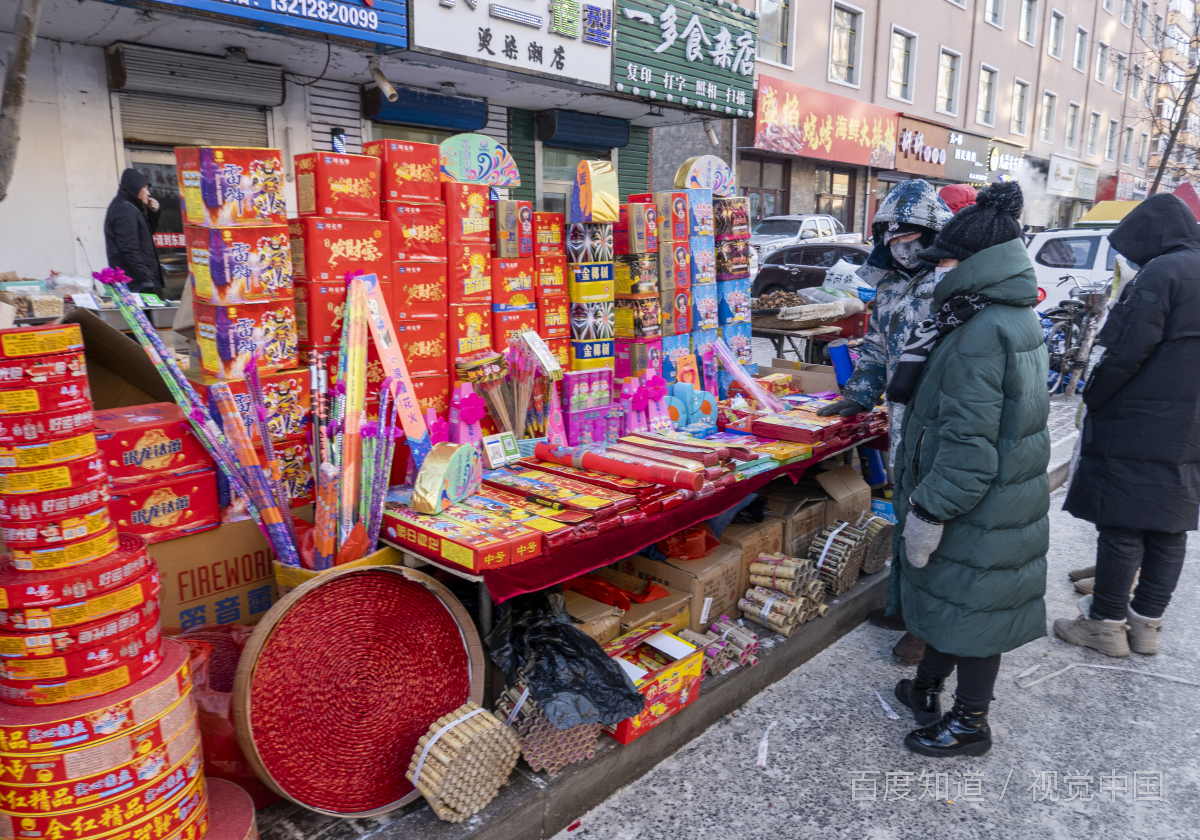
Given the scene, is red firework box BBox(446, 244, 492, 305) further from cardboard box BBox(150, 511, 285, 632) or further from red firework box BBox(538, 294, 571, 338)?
cardboard box BBox(150, 511, 285, 632)

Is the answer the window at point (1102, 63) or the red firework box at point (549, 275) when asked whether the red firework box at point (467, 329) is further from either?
the window at point (1102, 63)

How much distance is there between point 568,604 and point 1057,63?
34.3 meters

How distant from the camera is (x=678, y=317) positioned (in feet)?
15.4

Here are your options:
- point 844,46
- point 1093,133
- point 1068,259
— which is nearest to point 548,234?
point 1068,259

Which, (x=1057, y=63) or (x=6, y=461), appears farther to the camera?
(x=1057, y=63)

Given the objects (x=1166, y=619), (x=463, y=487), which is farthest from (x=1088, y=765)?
(x=463, y=487)

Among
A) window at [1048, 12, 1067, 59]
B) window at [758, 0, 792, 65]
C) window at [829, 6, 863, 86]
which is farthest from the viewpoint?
window at [1048, 12, 1067, 59]

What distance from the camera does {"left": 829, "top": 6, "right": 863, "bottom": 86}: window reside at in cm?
1862

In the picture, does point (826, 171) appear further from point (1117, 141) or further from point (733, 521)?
point (1117, 141)

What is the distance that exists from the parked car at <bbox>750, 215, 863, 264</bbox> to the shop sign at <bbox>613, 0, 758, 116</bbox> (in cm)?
391

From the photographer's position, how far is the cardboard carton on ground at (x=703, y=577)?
11.8 feet

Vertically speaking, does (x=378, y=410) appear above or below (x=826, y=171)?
below

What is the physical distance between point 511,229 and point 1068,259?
36.8 feet

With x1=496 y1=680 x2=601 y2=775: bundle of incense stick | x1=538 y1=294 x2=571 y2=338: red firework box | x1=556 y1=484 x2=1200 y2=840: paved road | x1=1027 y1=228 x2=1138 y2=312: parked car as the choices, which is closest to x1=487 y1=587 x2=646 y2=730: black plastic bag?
x1=496 y1=680 x2=601 y2=775: bundle of incense stick
